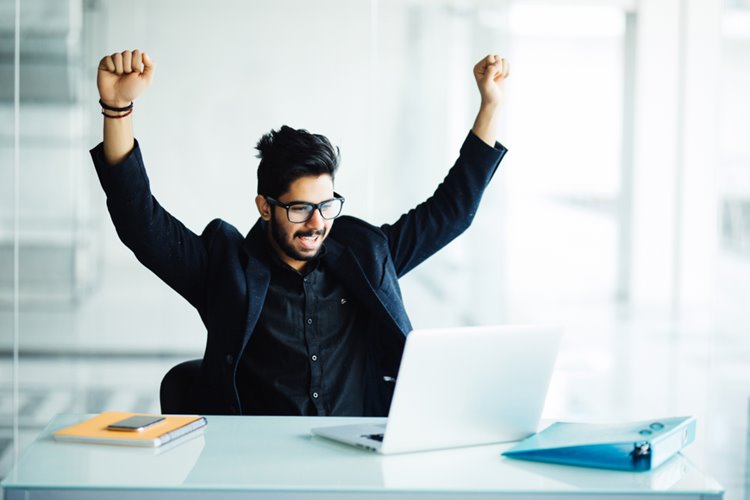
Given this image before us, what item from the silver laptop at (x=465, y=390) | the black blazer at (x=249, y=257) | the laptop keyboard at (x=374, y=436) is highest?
the black blazer at (x=249, y=257)

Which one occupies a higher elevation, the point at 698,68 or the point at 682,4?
the point at 682,4

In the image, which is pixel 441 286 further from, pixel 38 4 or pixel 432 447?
pixel 432 447

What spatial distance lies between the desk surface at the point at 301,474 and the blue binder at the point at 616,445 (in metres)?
0.02

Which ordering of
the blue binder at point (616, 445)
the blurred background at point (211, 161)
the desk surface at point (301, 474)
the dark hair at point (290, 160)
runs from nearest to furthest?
the desk surface at point (301, 474), the blue binder at point (616, 445), the dark hair at point (290, 160), the blurred background at point (211, 161)

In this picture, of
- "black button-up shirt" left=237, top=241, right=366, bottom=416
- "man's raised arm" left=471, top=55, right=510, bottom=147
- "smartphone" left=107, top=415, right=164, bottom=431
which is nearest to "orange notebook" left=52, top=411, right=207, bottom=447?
"smartphone" left=107, top=415, right=164, bottom=431

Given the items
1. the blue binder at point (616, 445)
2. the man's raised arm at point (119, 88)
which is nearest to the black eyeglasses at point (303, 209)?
the man's raised arm at point (119, 88)

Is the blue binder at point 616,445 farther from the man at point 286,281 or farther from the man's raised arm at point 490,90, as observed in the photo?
the man's raised arm at point 490,90

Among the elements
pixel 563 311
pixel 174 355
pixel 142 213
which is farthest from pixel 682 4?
pixel 142 213

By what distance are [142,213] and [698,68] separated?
6865 mm

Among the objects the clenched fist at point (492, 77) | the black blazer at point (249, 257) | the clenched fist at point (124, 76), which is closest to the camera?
the clenched fist at point (124, 76)

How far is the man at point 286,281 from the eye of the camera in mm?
2449

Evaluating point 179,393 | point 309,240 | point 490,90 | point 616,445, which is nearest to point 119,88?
point 309,240

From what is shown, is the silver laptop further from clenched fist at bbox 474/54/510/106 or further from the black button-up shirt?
clenched fist at bbox 474/54/510/106

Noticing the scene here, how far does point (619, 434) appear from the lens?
1.98 metres
